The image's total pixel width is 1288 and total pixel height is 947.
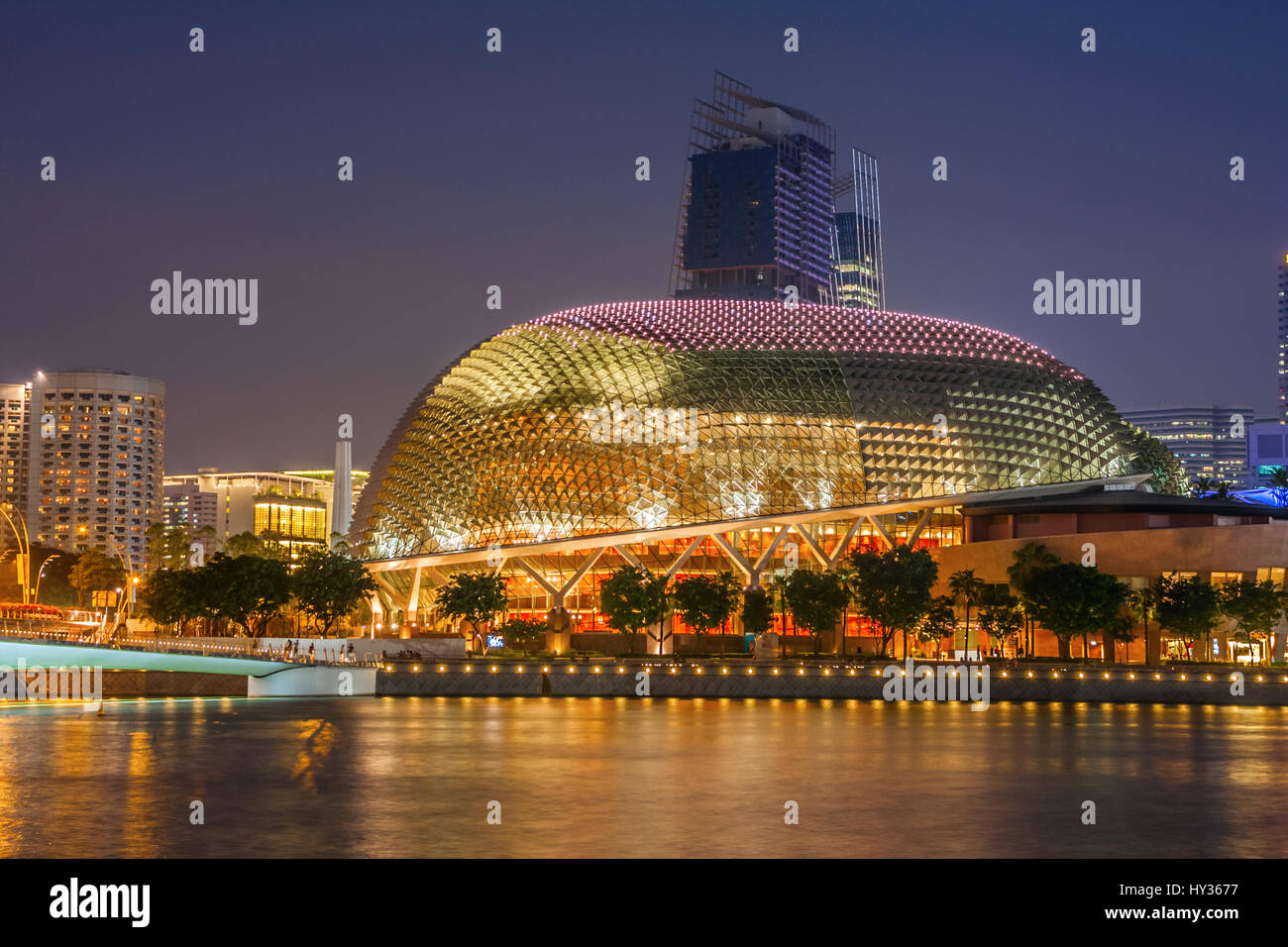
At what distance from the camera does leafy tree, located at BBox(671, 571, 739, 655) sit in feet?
280

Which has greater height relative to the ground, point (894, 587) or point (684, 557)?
point (684, 557)

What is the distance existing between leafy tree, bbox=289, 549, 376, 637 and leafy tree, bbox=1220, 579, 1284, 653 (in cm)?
4356

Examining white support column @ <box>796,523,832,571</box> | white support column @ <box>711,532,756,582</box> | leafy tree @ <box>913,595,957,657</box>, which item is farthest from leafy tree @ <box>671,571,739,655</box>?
leafy tree @ <box>913,595,957,657</box>

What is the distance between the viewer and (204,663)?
226 ft

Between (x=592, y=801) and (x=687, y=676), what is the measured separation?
3975 cm

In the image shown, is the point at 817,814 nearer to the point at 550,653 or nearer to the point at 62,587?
the point at 550,653

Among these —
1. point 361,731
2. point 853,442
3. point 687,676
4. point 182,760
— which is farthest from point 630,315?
point 182,760

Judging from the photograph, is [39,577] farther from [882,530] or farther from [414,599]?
[882,530]

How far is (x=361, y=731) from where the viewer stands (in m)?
46.0

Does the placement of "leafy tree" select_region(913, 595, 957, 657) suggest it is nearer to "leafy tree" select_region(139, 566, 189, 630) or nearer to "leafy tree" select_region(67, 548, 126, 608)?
"leafy tree" select_region(139, 566, 189, 630)

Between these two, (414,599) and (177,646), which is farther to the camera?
(414,599)

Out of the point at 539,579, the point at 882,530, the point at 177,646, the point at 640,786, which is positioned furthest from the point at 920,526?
the point at 640,786

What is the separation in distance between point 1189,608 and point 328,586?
5269 centimetres
